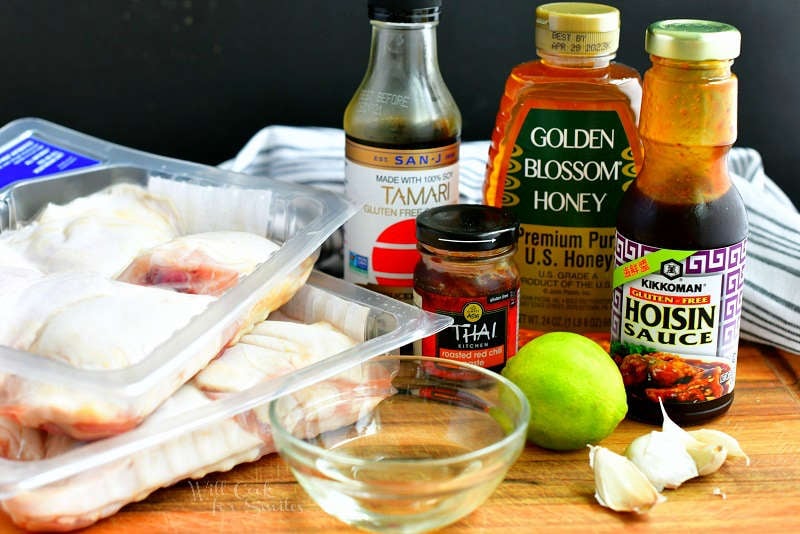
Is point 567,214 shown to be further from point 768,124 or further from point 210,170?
point 768,124

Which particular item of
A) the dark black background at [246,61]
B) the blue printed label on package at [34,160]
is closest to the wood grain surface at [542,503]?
the blue printed label on package at [34,160]


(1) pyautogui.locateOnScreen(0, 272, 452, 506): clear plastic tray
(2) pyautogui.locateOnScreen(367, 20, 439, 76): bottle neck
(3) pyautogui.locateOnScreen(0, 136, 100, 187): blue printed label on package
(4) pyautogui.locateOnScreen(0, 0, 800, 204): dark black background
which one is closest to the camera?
(1) pyautogui.locateOnScreen(0, 272, 452, 506): clear plastic tray

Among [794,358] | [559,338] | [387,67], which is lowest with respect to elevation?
[794,358]

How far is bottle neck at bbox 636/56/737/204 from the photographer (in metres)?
0.96

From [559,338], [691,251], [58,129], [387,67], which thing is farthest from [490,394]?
[58,129]

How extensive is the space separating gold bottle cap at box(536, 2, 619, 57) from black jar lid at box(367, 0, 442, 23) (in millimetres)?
110

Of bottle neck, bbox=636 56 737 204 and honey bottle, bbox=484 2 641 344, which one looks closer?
bottle neck, bbox=636 56 737 204

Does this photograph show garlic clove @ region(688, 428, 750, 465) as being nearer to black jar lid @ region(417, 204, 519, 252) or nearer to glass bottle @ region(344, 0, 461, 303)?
black jar lid @ region(417, 204, 519, 252)

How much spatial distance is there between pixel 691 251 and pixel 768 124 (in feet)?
2.23

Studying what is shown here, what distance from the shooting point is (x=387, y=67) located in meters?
1.16

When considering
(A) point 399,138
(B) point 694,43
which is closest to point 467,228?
(A) point 399,138

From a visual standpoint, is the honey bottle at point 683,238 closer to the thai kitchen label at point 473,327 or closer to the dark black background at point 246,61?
the thai kitchen label at point 473,327

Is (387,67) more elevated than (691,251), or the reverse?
(387,67)

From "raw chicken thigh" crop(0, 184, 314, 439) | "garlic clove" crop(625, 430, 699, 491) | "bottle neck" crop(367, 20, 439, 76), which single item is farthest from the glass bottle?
"garlic clove" crop(625, 430, 699, 491)
